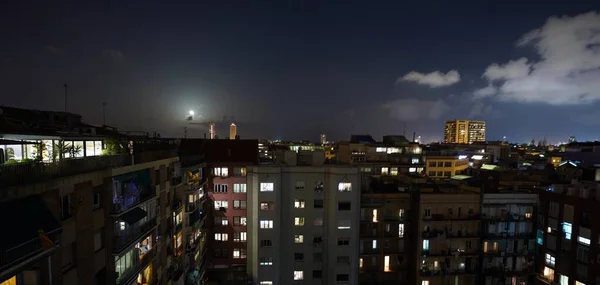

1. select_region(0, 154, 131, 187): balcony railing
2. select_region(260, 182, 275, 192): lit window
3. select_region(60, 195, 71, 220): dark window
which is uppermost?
select_region(0, 154, 131, 187): balcony railing

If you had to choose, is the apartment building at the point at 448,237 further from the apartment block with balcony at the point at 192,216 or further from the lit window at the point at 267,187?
the apartment block with balcony at the point at 192,216

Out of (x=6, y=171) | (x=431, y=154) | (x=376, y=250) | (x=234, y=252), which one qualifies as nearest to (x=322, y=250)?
(x=376, y=250)

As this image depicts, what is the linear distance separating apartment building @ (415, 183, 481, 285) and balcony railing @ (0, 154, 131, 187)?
1455 inches

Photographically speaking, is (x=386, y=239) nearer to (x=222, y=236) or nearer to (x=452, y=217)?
(x=452, y=217)

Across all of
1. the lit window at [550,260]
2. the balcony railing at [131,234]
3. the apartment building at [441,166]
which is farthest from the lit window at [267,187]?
the apartment building at [441,166]

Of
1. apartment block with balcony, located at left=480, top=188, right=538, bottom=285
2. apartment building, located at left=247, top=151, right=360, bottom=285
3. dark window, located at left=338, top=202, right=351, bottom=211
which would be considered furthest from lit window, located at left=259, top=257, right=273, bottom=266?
apartment block with balcony, located at left=480, top=188, right=538, bottom=285

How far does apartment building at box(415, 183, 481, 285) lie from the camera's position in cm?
4031

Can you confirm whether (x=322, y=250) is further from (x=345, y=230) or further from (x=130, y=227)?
(x=130, y=227)

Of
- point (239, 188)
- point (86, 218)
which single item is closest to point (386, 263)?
point (239, 188)

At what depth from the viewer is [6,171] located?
13438 millimetres

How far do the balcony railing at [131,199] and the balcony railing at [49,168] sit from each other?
2.65 m

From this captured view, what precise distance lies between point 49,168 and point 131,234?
9.76 metres

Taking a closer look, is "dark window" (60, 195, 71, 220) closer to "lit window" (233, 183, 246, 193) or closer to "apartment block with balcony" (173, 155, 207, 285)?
"apartment block with balcony" (173, 155, 207, 285)

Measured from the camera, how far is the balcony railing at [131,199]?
2142 cm
